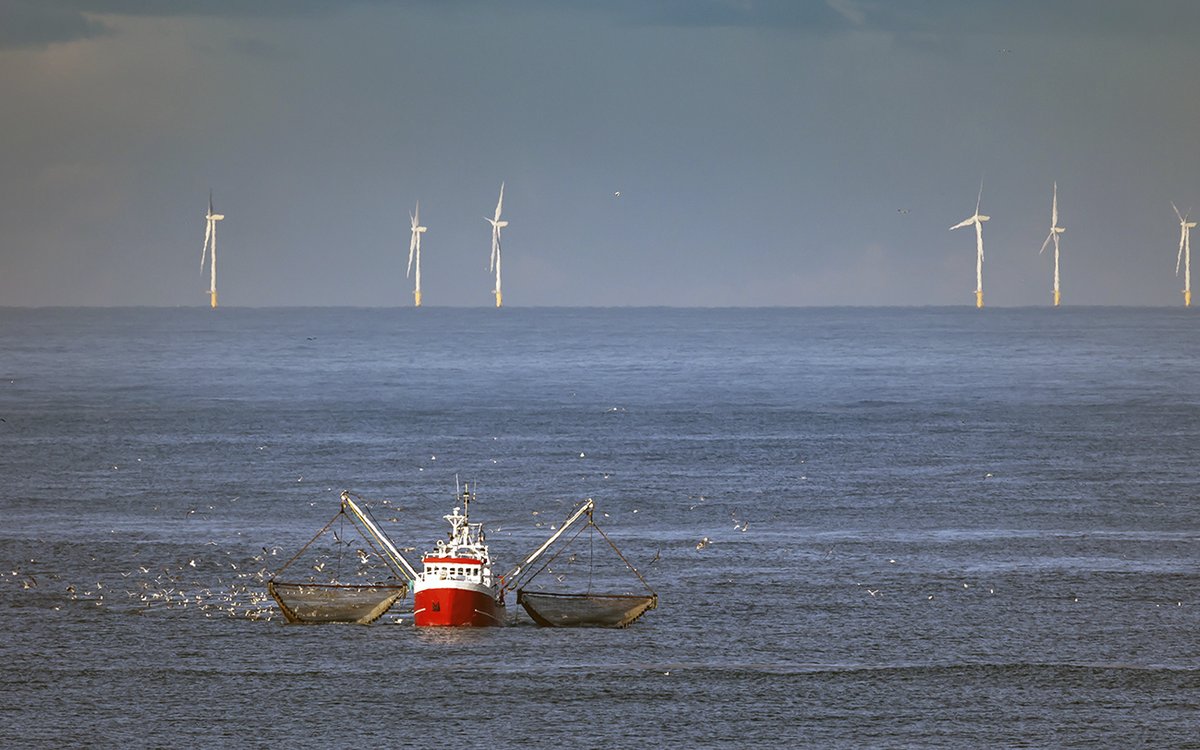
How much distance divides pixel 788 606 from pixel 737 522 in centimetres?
2543

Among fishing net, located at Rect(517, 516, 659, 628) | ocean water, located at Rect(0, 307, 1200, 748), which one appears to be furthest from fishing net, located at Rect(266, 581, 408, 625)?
fishing net, located at Rect(517, 516, 659, 628)

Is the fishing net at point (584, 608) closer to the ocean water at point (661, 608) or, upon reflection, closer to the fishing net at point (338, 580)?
the ocean water at point (661, 608)

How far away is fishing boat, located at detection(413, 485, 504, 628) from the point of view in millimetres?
72812

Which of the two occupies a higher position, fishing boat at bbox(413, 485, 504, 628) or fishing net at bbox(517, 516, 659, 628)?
fishing boat at bbox(413, 485, 504, 628)

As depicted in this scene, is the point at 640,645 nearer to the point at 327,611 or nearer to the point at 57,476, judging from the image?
the point at 327,611

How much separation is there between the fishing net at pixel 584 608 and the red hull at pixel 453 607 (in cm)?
252

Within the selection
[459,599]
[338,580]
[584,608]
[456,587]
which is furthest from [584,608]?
[338,580]

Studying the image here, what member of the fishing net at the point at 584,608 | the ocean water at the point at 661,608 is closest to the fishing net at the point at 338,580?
the ocean water at the point at 661,608

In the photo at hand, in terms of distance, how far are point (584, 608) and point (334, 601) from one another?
10.6 metres

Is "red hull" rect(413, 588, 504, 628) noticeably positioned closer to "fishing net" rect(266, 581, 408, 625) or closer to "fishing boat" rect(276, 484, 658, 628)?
"fishing boat" rect(276, 484, 658, 628)

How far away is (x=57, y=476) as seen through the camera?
126 m

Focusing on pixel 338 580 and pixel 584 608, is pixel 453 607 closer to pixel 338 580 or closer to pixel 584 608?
pixel 584 608

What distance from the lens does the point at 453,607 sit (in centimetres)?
7381

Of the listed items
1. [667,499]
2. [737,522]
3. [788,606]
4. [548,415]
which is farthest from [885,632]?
[548,415]
